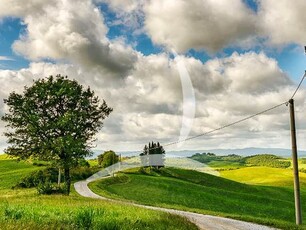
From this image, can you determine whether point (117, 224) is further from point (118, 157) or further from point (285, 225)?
point (118, 157)

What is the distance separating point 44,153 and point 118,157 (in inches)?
2363

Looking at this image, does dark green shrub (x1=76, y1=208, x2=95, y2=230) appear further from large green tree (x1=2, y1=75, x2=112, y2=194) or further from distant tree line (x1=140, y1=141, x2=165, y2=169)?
distant tree line (x1=140, y1=141, x2=165, y2=169)

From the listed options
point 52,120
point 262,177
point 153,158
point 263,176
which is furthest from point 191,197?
point 263,176

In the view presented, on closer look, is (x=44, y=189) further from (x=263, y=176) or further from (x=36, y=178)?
(x=263, y=176)

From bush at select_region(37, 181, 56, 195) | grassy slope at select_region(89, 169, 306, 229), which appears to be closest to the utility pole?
bush at select_region(37, 181, 56, 195)

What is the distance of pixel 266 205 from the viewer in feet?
234

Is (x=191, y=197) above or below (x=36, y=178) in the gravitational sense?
below

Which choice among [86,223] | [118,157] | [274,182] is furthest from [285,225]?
[274,182]

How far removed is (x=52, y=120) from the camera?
4928 centimetres

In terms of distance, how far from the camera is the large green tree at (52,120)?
157 ft

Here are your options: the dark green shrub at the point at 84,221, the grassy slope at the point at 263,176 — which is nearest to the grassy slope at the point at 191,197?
the dark green shrub at the point at 84,221

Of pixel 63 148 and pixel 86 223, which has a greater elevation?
pixel 63 148

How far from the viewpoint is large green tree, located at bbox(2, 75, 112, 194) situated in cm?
4788

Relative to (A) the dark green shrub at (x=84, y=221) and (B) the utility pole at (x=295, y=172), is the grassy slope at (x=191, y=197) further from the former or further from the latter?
(A) the dark green shrub at (x=84, y=221)
